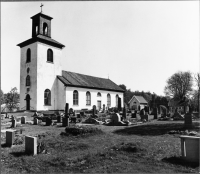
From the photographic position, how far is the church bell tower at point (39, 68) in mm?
25812

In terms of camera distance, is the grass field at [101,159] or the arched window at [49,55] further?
the arched window at [49,55]

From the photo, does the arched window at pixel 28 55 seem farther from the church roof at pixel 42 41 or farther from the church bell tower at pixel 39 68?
the church roof at pixel 42 41

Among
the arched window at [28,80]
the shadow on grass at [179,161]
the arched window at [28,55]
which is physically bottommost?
the shadow on grass at [179,161]

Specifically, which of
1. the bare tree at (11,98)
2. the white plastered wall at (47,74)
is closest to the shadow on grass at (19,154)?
the white plastered wall at (47,74)

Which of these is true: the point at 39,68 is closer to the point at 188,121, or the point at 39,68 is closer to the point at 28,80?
the point at 28,80

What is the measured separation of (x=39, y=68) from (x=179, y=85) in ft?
111

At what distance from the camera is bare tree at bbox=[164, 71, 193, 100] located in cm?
4139

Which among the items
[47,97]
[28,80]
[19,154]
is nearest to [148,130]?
[19,154]

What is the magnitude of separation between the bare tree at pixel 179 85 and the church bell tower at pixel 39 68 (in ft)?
93.6

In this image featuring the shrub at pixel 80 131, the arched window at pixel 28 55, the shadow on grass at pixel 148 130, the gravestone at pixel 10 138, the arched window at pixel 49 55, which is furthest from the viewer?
the arched window at pixel 49 55

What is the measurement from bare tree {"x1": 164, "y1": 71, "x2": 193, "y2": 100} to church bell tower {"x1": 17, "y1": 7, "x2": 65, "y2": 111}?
28.5 m

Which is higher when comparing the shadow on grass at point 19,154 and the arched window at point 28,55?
the arched window at point 28,55

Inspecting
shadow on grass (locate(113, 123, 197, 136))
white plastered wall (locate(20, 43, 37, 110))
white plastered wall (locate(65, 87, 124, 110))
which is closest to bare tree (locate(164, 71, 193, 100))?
white plastered wall (locate(65, 87, 124, 110))

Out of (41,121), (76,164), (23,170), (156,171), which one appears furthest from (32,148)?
(41,121)
